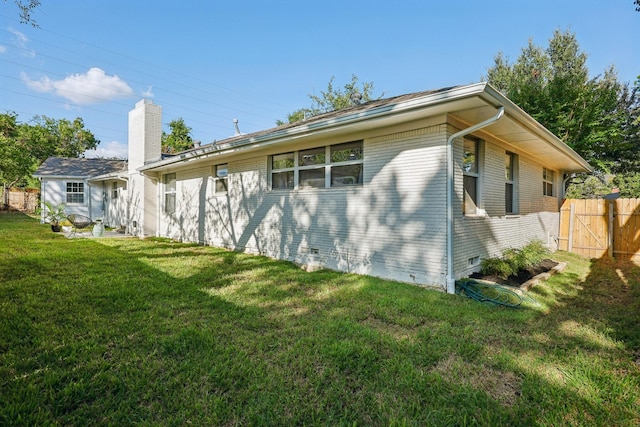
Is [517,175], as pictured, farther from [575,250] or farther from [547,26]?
[547,26]

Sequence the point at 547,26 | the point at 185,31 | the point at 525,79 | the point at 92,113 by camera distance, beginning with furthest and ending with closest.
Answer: the point at 92,113 → the point at 547,26 → the point at 525,79 → the point at 185,31

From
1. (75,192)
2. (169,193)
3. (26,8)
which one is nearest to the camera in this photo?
(26,8)

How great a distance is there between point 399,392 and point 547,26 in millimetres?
27246

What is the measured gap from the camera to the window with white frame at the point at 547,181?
989 centimetres

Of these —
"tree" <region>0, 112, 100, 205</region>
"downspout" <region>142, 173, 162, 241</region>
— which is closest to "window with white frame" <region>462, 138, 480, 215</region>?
"downspout" <region>142, 173, 162, 241</region>

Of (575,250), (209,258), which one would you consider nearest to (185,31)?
(209,258)

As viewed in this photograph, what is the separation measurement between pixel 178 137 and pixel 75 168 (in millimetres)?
14491

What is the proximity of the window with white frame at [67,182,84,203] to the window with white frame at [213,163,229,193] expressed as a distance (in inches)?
537

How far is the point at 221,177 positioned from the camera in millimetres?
8938

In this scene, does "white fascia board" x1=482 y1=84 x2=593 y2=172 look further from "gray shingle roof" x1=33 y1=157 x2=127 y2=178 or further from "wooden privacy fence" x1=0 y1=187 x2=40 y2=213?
"wooden privacy fence" x1=0 y1=187 x2=40 y2=213

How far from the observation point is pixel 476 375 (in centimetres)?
248

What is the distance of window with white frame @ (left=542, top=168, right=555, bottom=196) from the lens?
989 cm

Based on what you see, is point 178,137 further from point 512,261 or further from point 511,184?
point 512,261

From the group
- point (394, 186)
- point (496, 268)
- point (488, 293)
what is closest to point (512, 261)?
point (496, 268)
